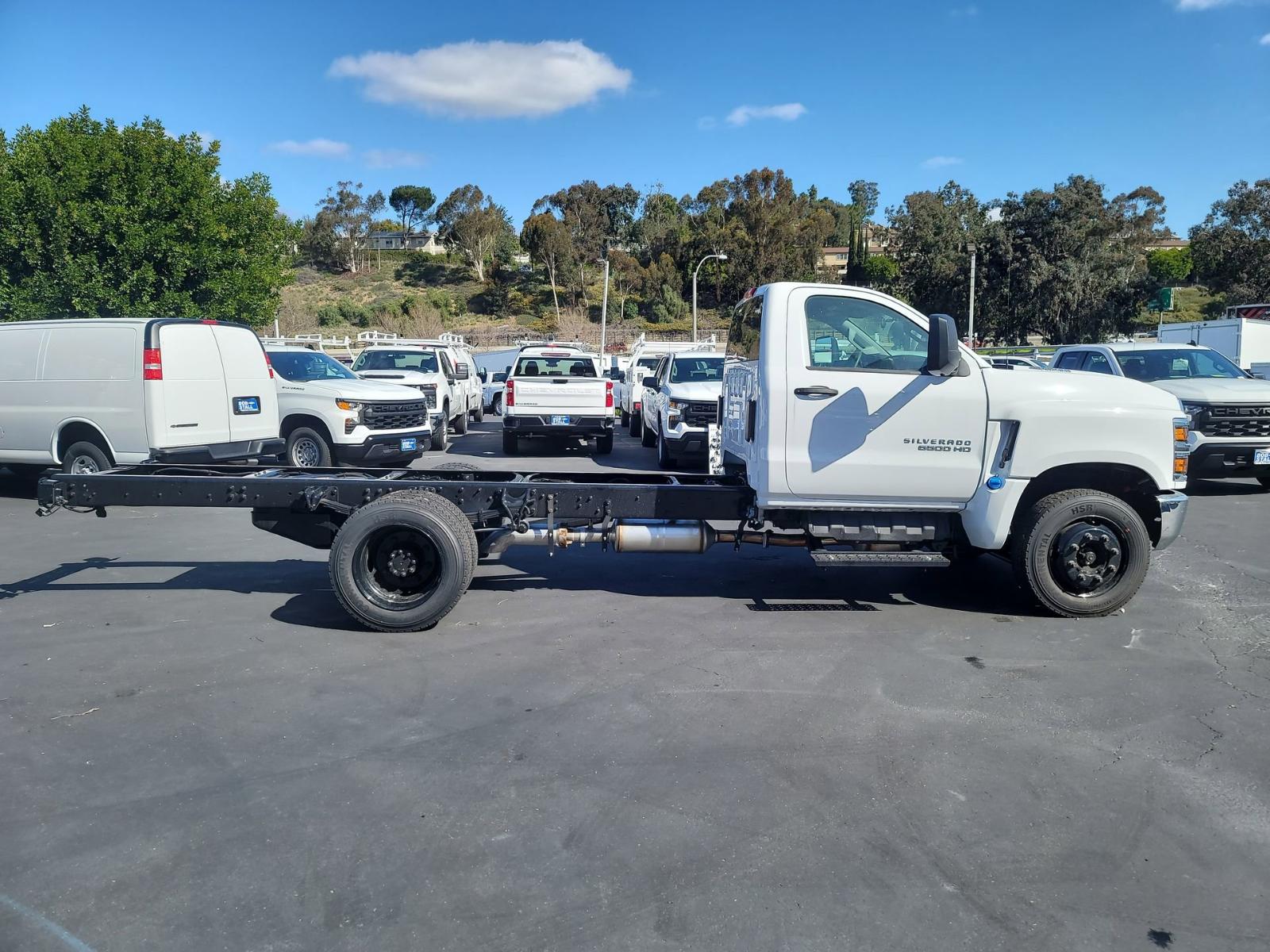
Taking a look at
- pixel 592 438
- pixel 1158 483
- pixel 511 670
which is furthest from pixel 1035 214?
pixel 511 670

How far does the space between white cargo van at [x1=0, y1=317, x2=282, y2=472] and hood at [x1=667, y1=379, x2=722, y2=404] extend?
232 inches

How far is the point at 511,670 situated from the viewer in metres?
5.68

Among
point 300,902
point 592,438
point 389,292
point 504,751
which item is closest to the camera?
point 300,902

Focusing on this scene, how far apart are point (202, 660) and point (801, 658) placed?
3740 mm

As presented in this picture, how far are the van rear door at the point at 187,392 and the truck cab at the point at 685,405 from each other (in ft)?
21.0

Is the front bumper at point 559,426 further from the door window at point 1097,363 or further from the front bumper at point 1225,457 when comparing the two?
the front bumper at point 1225,457

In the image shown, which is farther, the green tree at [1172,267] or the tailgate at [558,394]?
the green tree at [1172,267]

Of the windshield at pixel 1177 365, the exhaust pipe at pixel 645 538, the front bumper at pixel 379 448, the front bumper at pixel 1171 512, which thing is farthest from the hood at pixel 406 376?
the front bumper at pixel 1171 512

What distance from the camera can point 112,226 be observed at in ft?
73.7

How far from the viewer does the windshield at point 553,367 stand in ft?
57.1

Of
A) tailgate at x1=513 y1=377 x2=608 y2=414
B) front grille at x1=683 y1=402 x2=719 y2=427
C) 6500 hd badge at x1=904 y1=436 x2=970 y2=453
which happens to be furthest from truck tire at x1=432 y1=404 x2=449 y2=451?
6500 hd badge at x1=904 y1=436 x2=970 y2=453

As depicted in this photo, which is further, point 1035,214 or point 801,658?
point 1035,214

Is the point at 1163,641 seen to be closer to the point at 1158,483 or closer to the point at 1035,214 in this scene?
the point at 1158,483

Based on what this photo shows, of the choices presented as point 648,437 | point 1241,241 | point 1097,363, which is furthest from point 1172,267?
point 648,437
